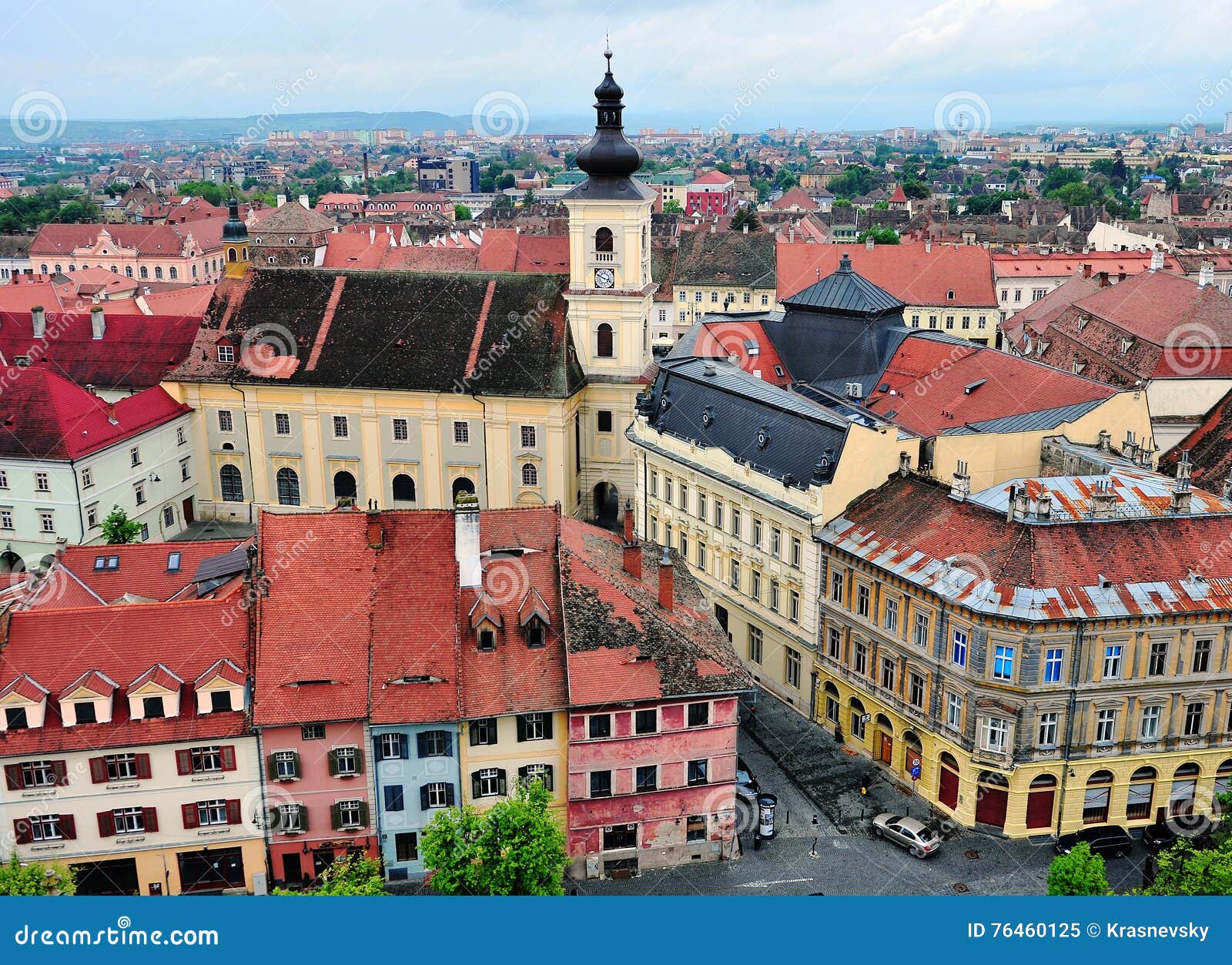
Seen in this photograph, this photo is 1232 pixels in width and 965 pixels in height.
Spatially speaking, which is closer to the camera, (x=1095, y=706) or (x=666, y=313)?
(x=1095, y=706)

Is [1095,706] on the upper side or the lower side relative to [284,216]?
lower

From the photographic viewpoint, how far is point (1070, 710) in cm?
4509

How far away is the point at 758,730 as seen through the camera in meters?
54.6

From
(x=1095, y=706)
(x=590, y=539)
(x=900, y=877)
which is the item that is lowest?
(x=900, y=877)

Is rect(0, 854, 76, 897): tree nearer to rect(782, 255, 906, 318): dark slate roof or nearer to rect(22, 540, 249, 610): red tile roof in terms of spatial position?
rect(22, 540, 249, 610): red tile roof

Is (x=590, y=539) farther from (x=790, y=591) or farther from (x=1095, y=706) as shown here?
(x=1095, y=706)

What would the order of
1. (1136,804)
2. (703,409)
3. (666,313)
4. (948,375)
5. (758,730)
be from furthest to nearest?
(666,313) → (948,375) → (703,409) → (758,730) → (1136,804)

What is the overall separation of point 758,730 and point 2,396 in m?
47.5

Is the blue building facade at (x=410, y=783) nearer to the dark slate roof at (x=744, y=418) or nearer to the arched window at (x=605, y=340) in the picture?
the dark slate roof at (x=744, y=418)

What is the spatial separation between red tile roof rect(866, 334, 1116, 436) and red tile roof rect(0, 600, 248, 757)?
39755mm

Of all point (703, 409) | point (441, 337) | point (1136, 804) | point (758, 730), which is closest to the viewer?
point (1136, 804)

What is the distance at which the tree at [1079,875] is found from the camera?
35812mm

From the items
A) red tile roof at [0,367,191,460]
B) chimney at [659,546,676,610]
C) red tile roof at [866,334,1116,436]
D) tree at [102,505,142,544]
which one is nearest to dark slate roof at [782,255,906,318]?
red tile roof at [866,334,1116,436]

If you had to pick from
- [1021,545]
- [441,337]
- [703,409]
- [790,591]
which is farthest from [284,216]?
[1021,545]
